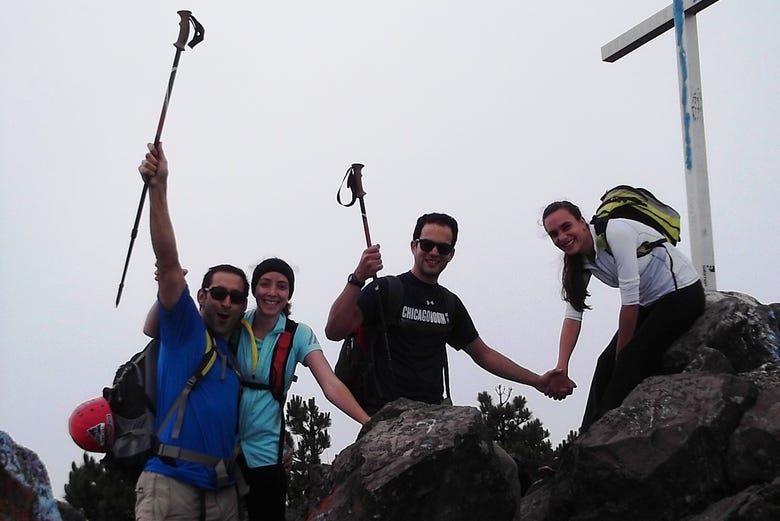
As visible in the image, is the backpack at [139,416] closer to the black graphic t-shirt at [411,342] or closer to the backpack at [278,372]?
the backpack at [278,372]

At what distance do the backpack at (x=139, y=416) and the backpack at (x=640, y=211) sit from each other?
10.5ft

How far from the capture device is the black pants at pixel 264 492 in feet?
17.3

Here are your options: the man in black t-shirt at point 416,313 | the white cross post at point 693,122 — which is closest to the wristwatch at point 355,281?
the man in black t-shirt at point 416,313

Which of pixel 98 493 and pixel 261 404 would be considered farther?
pixel 98 493

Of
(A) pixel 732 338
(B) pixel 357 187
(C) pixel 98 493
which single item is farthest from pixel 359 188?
(C) pixel 98 493

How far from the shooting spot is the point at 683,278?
21.0 feet

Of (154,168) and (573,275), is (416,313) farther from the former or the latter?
(154,168)

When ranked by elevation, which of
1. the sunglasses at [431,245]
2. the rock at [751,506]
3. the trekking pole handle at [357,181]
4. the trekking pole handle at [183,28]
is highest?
the trekking pole handle at [183,28]

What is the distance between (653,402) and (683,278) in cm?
130

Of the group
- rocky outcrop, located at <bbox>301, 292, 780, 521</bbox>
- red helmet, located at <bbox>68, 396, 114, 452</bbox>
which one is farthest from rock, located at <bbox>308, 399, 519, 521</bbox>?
red helmet, located at <bbox>68, 396, 114, 452</bbox>

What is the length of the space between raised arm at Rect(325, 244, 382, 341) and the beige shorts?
61.0 inches

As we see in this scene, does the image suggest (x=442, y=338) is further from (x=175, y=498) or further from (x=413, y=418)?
(x=175, y=498)

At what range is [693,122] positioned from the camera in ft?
30.8

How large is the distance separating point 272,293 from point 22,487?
7.01ft
